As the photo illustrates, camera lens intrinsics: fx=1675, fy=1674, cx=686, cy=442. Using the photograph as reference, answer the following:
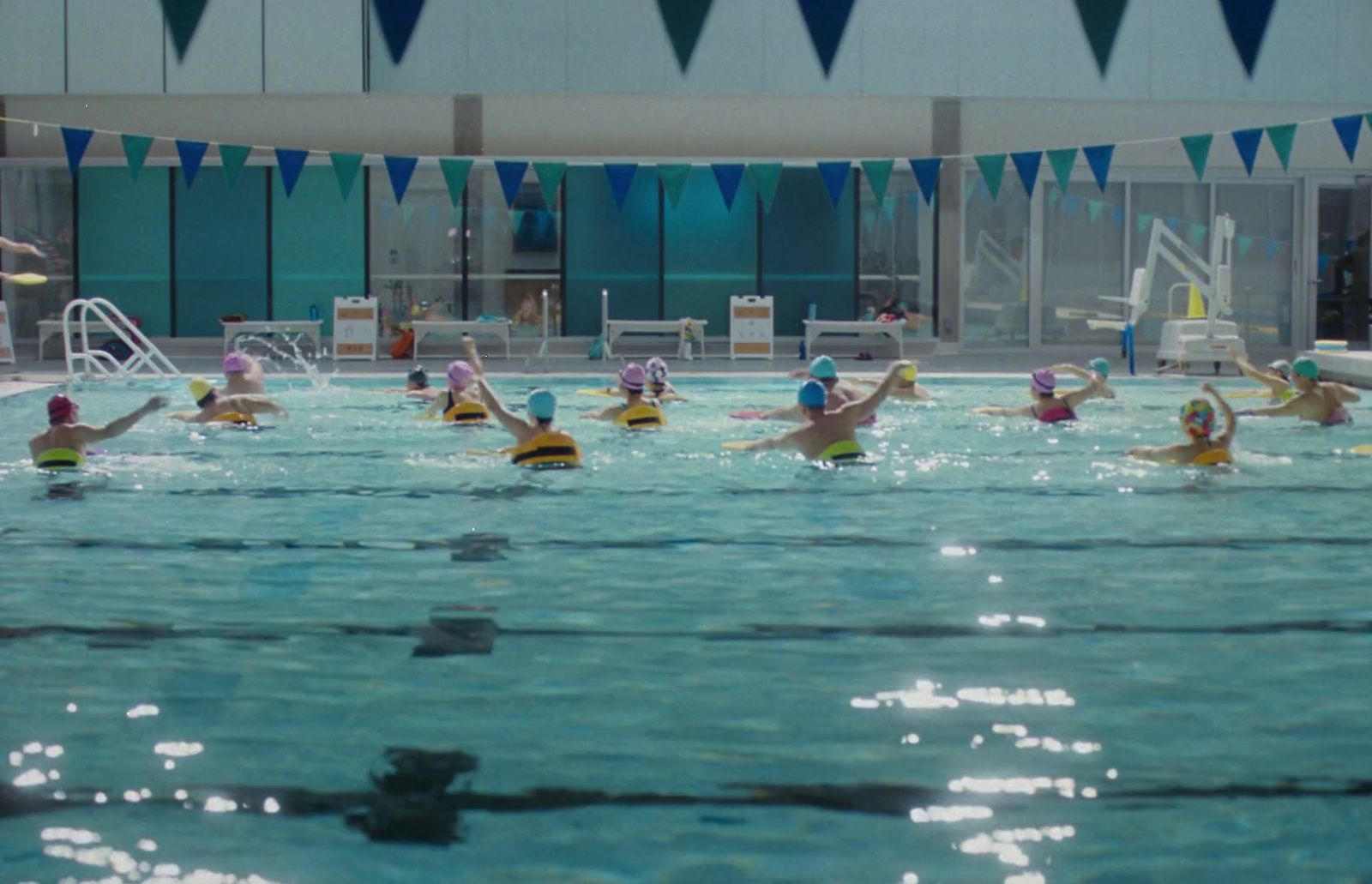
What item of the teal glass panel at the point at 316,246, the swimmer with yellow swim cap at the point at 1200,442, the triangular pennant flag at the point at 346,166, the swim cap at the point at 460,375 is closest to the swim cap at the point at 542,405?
the swim cap at the point at 460,375

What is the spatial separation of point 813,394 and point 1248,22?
11.8 metres

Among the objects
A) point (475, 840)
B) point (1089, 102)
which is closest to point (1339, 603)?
point (475, 840)

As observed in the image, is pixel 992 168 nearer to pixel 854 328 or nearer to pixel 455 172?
pixel 854 328

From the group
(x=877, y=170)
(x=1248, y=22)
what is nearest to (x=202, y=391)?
(x=877, y=170)

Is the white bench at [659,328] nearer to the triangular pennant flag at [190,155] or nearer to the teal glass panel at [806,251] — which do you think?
the teal glass panel at [806,251]

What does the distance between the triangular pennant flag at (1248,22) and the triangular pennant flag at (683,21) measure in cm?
588

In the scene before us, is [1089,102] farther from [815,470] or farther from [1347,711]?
[1347,711]

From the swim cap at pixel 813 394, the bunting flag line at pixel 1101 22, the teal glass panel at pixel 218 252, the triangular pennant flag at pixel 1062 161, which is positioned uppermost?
the bunting flag line at pixel 1101 22

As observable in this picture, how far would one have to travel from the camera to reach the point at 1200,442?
31.9ft

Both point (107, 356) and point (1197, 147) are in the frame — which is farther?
point (107, 356)

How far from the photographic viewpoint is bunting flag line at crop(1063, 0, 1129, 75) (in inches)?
702

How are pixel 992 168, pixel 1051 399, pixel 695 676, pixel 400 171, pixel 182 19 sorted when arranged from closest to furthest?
1. pixel 695 676
2. pixel 1051 399
3. pixel 992 168
4. pixel 400 171
5. pixel 182 19

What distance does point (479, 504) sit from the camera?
27.9 feet

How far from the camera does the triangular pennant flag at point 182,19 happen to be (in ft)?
66.8
